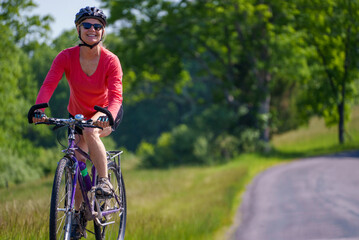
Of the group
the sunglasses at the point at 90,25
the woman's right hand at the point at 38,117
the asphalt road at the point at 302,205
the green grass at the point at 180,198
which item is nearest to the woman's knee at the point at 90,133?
the woman's right hand at the point at 38,117

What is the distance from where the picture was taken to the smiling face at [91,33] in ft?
14.2

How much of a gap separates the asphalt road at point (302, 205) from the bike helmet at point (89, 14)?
719 centimetres

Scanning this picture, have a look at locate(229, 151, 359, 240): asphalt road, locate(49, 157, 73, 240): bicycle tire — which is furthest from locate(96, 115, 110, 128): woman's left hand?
locate(229, 151, 359, 240): asphalt road

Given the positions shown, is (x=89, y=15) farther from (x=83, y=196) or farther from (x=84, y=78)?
(x=83, y=196)

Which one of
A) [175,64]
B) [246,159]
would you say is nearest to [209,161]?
[246,159]

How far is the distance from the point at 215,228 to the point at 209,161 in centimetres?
2065

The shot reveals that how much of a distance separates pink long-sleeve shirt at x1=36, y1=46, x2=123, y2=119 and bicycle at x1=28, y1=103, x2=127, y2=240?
21 centimetres

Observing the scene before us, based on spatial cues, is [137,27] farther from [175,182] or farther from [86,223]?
[86,223]

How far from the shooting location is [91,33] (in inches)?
171

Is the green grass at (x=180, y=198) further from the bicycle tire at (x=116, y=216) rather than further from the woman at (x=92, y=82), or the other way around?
the woman at (x=92, y=82)

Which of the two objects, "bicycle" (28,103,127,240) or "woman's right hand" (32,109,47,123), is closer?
"bicycle" (28,103,127,240)

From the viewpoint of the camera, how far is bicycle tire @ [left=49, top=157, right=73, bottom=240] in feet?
13.1

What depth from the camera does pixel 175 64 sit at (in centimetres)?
3428

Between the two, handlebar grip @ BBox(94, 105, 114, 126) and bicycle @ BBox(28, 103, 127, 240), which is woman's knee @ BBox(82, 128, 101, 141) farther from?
handlebar grip @ BBox(94, 105, 114, 126)
